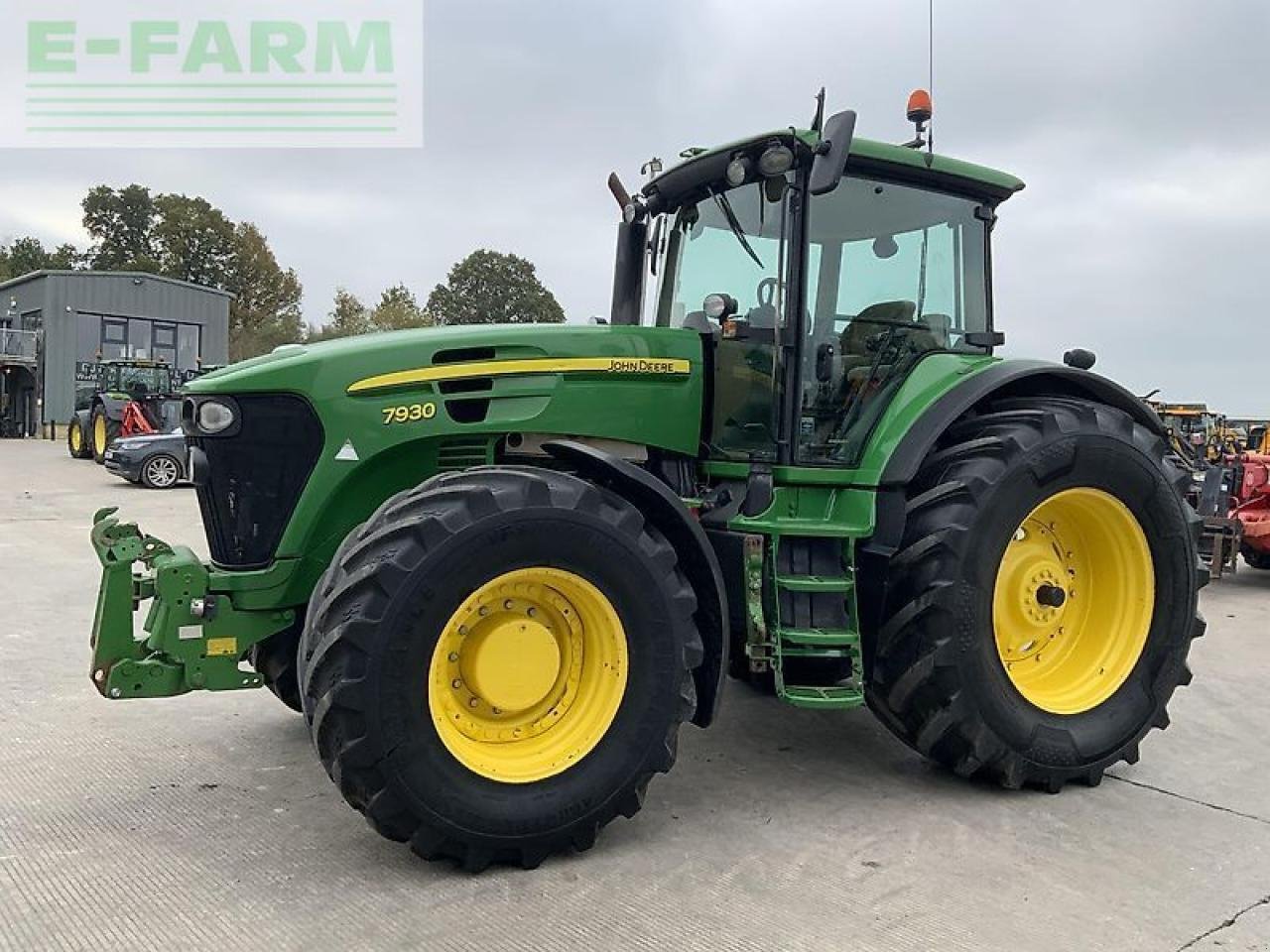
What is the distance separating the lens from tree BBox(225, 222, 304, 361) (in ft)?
Answer: 168

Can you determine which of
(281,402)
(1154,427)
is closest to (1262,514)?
(1154,427)

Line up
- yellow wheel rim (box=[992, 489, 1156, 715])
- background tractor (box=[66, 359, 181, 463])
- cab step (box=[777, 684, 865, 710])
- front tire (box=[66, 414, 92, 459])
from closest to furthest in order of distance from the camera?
cab step (box=[777, 684, 865, 710])
yellow wheel rim (box=[992, 489, 1156, 715])
background tractor (box=[66, 359, 181, 463])
front tire (box=[66, 414, 92, 459])

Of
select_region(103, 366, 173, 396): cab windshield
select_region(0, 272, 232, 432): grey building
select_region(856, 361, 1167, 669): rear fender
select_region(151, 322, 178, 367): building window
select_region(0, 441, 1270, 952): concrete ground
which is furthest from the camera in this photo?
select_region(151, 322, 178, 367): building window

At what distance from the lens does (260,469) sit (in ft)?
12.4

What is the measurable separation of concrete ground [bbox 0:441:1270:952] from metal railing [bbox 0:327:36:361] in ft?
117

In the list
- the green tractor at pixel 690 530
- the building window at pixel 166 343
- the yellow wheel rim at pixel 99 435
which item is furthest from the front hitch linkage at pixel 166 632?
the building window at pixel 166 343

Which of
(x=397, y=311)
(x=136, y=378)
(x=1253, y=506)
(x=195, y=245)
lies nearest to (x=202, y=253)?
(x=195, y=245)

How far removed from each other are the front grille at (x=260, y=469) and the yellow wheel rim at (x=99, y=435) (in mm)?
21276

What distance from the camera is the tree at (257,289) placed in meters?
51.2

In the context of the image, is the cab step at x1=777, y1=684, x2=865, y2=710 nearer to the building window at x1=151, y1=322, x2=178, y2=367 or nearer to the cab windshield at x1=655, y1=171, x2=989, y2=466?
the cab windshield at x1=655, y1=171, x2=989, y2=466

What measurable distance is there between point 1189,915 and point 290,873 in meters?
2.69

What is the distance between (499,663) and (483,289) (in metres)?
46.8

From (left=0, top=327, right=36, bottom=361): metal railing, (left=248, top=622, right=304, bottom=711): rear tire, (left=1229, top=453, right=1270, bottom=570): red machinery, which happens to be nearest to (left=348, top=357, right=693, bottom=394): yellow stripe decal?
(left=248, top=622, right=304, bottom=711): rear tire

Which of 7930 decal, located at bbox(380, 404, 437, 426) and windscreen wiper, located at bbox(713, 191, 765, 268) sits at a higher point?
windscreen wiper, located at bbox(713, 191, 765, 268)
